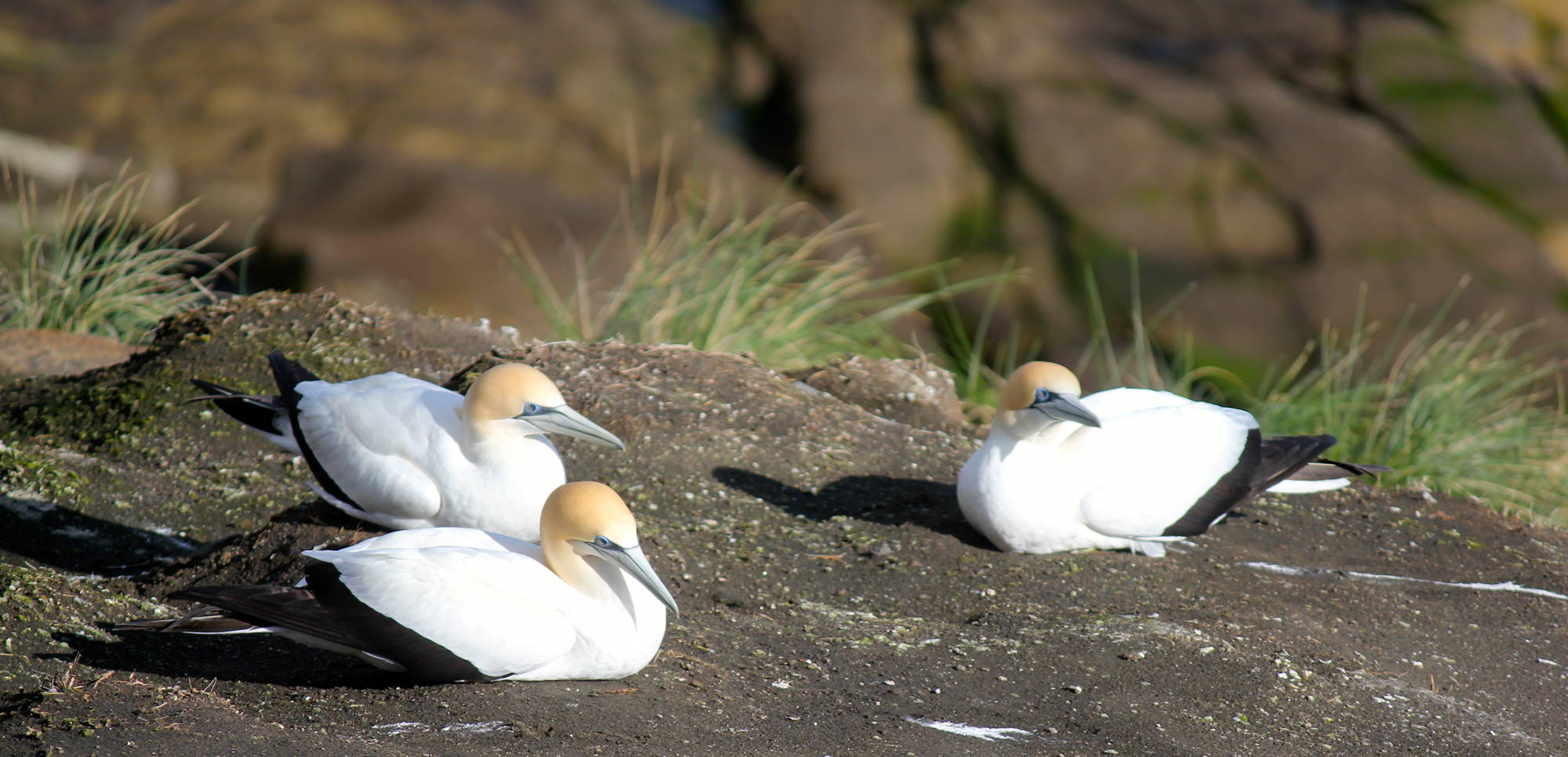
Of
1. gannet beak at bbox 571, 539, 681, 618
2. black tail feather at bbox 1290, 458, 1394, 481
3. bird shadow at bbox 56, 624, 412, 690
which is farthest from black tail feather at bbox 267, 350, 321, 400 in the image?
black tail feather at bbox 1290, 458, 1394, 481

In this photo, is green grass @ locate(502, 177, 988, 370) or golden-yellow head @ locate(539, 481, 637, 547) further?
green grass @ locate(502, 177, 988, 370)

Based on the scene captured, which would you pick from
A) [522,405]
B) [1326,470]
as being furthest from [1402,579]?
[522,405]

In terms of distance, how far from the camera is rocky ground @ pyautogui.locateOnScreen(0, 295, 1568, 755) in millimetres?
3146

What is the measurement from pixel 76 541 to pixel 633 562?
2.29 metres

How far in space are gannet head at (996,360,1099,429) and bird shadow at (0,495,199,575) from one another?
9.10ft

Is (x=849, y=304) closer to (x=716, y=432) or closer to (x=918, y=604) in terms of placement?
(x=716, y=432)

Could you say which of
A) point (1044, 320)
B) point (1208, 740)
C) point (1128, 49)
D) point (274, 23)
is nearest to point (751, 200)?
point (1044, 320)

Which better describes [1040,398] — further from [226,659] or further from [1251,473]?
[226,659]

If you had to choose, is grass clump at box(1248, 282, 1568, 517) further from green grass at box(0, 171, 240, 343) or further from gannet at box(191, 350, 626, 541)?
green grass at box(0, 171, 240, 343)

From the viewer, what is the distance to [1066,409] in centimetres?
438

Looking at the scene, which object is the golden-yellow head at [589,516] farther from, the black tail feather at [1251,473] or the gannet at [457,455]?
the black tail feather at [1251,473]

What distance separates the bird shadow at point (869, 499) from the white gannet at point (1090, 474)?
11.1 inches

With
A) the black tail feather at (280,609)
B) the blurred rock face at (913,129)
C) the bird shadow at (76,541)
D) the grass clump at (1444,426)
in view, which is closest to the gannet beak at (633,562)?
the black tail feather at (280,609)

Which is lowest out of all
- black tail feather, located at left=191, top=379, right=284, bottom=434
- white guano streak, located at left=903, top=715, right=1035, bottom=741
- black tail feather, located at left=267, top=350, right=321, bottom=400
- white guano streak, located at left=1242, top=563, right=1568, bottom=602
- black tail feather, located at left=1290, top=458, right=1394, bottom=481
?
white guano streak, located at left=1242, top=563, right=1568, bottom=602
